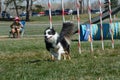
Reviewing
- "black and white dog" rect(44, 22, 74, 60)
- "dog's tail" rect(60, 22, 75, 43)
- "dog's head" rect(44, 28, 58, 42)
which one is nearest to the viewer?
"dog's head" rect(44, 28, 58, 42)

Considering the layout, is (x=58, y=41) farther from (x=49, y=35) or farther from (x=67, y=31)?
(x=67, y=31)

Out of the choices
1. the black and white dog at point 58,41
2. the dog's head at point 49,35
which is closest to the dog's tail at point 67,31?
the black and white dog at point 58,41

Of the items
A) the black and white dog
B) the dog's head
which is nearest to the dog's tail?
the black and white dog

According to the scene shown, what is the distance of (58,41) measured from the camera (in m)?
11.2

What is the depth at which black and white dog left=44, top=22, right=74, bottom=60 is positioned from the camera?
10.8 m

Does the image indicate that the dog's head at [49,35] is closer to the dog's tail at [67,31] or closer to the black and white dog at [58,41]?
the black and white dog at [58,41]

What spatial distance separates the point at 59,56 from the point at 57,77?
3.33 metres

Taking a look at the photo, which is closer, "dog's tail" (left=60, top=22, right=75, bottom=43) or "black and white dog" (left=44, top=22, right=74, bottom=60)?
"black and white dog" (left=44, top=22, right=74, bottom=60)

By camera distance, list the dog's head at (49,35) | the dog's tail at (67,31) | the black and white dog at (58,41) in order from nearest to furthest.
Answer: the dog's head at (49,35) < the black and white dog at (58,41) < the dog's tail at (67,31)

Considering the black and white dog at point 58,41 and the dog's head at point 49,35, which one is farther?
the black and white dog at point 58,41

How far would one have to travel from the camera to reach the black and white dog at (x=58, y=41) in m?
10.8

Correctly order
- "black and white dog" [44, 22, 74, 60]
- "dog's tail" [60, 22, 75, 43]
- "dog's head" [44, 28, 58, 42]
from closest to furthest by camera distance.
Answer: "dog's head" [44, 28, 58, 42], "black and white dog" [44, 22, 74, 60], "dog's tail" [60, 22, 75, 43]

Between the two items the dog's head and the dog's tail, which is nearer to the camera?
the dog's head

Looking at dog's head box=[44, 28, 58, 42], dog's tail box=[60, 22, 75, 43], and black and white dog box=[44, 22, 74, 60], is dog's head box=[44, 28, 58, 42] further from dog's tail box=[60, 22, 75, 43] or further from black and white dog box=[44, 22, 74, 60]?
dog's tail box=[60, 22, 75, 43]
